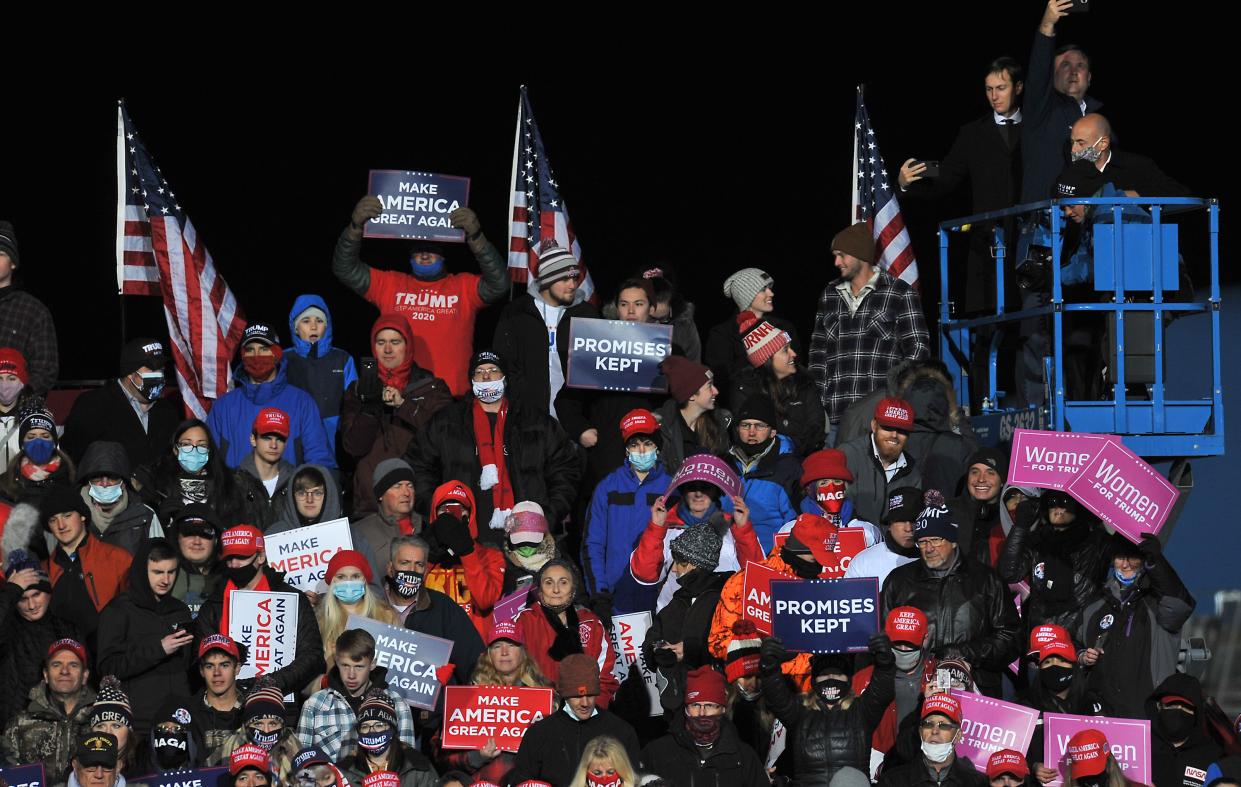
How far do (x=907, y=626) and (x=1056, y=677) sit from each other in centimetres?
77

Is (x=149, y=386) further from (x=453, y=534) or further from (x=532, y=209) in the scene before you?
(x=532, y=209)

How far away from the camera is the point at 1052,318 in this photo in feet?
43.2

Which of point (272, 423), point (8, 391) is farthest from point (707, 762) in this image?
point (8, 391)

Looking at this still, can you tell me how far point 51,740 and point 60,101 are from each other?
23.6ft

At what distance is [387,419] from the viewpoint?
43.8 ft

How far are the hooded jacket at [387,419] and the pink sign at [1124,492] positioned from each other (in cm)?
343

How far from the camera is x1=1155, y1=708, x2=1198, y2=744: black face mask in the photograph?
36.7 feet

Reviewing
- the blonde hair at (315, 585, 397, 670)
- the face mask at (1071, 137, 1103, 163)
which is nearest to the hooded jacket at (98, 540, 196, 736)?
the blonde hair at (315, 585, 397, 670)

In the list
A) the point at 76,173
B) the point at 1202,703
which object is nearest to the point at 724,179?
the point at 76,173

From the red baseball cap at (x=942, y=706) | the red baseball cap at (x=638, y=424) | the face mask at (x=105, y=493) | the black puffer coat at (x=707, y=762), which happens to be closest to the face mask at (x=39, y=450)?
the face mask at (x=105, y=493)

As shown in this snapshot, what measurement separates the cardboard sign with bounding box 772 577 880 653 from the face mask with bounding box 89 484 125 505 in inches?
129

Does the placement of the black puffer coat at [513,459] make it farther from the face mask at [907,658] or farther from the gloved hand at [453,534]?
the face mask at [907,658]

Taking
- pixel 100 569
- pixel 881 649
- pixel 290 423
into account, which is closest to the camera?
pixel 881 649

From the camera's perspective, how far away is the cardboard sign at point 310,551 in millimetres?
11836
